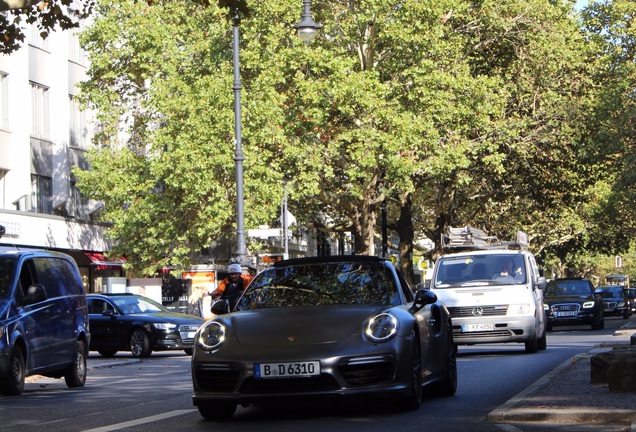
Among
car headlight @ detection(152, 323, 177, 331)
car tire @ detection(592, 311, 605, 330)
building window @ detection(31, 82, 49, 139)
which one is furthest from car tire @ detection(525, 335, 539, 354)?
building window @ detection(31, 82, 49, 139)

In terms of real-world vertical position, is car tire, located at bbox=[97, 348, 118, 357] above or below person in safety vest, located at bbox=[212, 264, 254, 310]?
below

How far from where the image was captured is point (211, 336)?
38.0ft

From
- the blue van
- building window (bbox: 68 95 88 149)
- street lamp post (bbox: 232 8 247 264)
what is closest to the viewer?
the blue van

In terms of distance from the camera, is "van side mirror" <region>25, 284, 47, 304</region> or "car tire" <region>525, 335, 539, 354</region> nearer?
"van side mirror" <region>25, 284, 47, 304</region>

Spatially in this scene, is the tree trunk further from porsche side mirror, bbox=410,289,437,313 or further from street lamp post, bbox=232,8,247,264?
porsche side mirror, bbox=410,289,437,313

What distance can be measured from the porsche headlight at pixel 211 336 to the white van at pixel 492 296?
11.8 meters

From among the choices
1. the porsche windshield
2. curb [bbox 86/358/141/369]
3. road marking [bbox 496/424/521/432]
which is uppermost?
the porsche windshield

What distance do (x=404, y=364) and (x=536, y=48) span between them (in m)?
37.4

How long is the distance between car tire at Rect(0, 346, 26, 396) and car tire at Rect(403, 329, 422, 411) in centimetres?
692

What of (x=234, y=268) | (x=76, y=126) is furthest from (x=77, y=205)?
(x=234, y=268)

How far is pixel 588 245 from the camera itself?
218ft

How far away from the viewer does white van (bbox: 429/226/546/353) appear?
76.9ft

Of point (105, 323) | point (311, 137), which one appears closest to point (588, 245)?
point (311, 137)

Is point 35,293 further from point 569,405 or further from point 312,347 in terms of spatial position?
point 569,405
